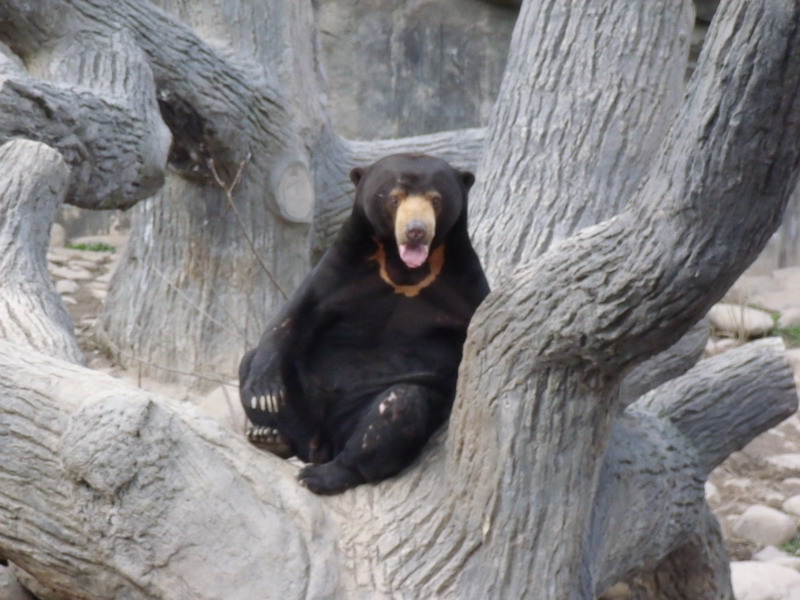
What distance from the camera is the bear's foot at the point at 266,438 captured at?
304cm

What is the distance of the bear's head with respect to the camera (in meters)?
2.85

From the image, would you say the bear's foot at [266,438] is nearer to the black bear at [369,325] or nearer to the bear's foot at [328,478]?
the black bear at [369,325]

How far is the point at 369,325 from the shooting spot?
310 cm

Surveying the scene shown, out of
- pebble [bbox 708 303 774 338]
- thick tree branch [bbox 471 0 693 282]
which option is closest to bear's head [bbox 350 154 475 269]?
thick tree branch [bbox 471 0 693 282]

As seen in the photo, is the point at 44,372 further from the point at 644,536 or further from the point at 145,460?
the point at 644,536

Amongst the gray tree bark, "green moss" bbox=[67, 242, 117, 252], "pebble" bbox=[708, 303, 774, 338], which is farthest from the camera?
"green moss" bbox=[67, 242, 117, 252]

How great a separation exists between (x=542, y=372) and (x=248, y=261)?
3695mm

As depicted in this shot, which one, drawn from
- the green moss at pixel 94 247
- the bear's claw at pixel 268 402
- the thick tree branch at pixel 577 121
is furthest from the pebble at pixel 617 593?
the green moss at pixel 94 247

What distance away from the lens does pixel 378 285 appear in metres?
3.07

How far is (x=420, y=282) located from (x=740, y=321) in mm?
4799

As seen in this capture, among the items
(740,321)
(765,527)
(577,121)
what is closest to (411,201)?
(577,121)

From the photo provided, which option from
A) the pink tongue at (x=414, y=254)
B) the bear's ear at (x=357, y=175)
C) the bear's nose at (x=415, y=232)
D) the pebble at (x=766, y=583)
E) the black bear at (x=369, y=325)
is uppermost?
the bear's nose at (x=415, y=232)

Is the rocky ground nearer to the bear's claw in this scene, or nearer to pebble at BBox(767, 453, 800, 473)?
pebble at BBox(767, 453, 800, 473)

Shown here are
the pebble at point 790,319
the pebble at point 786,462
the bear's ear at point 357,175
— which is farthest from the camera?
the pebble at point 790,319
